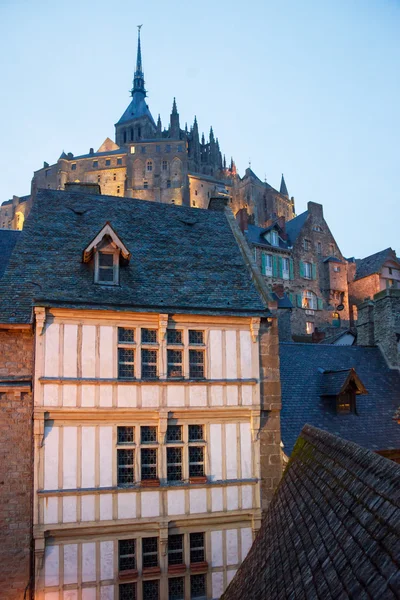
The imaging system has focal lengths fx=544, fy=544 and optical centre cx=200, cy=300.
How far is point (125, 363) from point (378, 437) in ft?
30.0

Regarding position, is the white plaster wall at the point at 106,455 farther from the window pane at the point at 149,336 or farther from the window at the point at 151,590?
the window at the point at 151,590

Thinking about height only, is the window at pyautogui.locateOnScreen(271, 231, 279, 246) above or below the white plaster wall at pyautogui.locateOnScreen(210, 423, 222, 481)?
above

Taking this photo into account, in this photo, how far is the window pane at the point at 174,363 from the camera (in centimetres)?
1387

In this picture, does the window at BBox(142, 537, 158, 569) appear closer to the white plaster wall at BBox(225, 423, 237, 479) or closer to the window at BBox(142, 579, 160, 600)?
the window at BBox(142, 579, 160, 600)

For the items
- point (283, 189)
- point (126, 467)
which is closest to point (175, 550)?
point (126, 467)

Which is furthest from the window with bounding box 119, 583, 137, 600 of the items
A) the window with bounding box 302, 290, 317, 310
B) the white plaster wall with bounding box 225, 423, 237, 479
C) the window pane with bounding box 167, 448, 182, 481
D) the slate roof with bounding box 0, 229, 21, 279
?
the window with bounding box 302, 290, 317, 310

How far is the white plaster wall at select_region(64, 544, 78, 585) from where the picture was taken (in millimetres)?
12163

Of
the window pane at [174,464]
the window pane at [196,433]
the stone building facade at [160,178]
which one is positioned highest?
the stone building facade at [160,178]

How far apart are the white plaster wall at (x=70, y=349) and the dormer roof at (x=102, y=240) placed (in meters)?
2.35

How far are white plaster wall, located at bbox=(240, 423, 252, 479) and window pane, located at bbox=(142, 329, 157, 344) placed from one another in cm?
315

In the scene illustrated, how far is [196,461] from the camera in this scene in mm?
13742

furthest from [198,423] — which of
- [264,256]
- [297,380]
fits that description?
[264,256]

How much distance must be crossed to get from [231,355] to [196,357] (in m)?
0.92

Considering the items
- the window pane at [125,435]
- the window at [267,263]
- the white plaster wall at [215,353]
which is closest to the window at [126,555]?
the window pane at [125,435]
